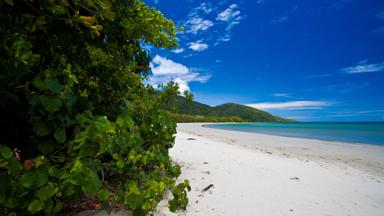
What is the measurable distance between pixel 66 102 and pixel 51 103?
83 millimetres

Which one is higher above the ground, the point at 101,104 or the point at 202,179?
the point at 101,104

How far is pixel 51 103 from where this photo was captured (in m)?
1.11

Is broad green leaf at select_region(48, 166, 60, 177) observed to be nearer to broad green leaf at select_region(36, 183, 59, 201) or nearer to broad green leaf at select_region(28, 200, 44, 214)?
broad green leaf at select_region(36, 183, 59, 201)

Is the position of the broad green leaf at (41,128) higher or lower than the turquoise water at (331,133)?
lower

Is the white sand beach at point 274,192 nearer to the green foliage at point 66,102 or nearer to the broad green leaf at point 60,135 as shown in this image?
the green foliage at point 66,102

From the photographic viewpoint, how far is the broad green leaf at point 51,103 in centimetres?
109

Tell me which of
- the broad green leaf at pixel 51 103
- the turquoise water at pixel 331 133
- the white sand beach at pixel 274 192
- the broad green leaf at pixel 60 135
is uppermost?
the turquoise water at pixel 331 133

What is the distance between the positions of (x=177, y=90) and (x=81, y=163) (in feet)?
7.74

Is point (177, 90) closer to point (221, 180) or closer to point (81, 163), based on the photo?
point (221, 180)

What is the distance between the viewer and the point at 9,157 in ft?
3.31

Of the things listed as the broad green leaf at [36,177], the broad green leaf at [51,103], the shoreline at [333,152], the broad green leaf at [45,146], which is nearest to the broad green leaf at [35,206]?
the broad green leaf at [36,177]

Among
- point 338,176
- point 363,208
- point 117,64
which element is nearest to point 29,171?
point 117,64

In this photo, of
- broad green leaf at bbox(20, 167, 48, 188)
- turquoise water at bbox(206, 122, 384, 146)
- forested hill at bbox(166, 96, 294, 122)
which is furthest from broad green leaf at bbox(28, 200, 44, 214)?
turquoise water at bbox(206, 122, 384, 146)

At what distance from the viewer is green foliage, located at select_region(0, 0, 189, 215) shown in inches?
43.9
